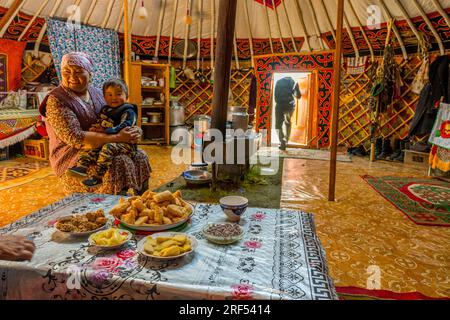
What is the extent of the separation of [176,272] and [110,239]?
21 cm

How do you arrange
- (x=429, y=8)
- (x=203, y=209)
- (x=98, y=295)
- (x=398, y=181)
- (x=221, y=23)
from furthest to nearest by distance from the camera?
(x=429, y=8), (x=398, y=181), (x=221, y=23), (x=203, y=209), (x=98, y=295)

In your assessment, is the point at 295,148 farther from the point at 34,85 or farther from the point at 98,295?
the point at 98,295

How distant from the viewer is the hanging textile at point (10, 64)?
3.68 metres

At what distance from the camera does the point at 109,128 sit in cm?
166

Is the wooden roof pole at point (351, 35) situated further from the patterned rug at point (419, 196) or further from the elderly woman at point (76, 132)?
the elderly woman at point (76, 132)

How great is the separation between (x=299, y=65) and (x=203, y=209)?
13.8 feet

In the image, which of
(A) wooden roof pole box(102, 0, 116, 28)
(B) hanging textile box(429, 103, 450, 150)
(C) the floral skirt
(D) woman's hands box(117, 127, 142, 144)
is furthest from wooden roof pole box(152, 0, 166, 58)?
(B) hanging textile box(429, 103, 450, 150)

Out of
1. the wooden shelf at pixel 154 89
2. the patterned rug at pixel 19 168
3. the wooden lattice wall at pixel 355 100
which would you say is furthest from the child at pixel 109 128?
the wooden lattice wall at pixel 355 100

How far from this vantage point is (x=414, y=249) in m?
1.62

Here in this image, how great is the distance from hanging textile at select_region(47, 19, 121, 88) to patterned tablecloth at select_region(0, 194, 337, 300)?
12.3 ft

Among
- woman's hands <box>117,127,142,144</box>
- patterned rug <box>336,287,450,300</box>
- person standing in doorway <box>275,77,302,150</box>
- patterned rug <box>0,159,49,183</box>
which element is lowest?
patterned rug <box>336,287,450,300</box>

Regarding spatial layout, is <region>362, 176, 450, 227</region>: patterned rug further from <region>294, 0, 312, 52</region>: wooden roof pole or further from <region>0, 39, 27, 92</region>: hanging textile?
<region>0, 39, 27, 92</region>: hanging textile

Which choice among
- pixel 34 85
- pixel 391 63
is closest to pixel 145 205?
pixel 34 85

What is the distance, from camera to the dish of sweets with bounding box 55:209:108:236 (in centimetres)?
84
